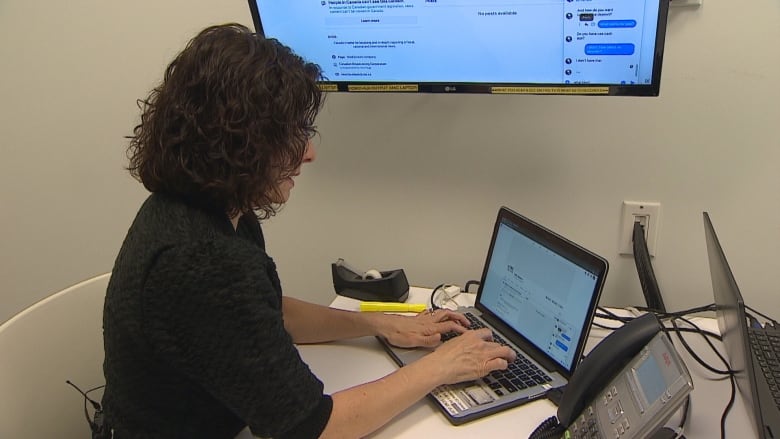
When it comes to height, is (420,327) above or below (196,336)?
below

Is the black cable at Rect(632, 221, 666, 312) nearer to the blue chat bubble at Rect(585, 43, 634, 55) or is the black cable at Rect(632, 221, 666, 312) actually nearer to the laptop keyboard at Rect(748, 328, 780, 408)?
the laptop keyboard at Rect(748, 328, 780, 408)

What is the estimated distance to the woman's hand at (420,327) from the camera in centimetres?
116

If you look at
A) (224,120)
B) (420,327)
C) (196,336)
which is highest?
(224,120)

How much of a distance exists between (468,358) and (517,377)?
0.09m

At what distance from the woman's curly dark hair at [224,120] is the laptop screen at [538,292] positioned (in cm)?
47

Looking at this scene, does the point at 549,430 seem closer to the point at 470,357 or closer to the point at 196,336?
the point at 470,357

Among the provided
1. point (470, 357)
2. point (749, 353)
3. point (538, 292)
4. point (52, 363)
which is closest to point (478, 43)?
point (538, 292)

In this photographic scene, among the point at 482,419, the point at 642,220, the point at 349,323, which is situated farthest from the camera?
the point at 642,220

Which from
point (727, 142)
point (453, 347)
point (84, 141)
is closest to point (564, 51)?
point (727, 142)

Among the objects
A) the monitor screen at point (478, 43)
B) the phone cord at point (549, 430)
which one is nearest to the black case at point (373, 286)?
the monitor screen at point (478, 43)

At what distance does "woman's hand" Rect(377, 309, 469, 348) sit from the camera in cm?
116

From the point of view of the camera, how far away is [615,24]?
105cm

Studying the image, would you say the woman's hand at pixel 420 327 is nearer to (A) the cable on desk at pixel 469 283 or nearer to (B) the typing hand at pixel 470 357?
(B) the typing hand at pixel 470 357

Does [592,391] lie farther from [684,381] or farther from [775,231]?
[775,231]
